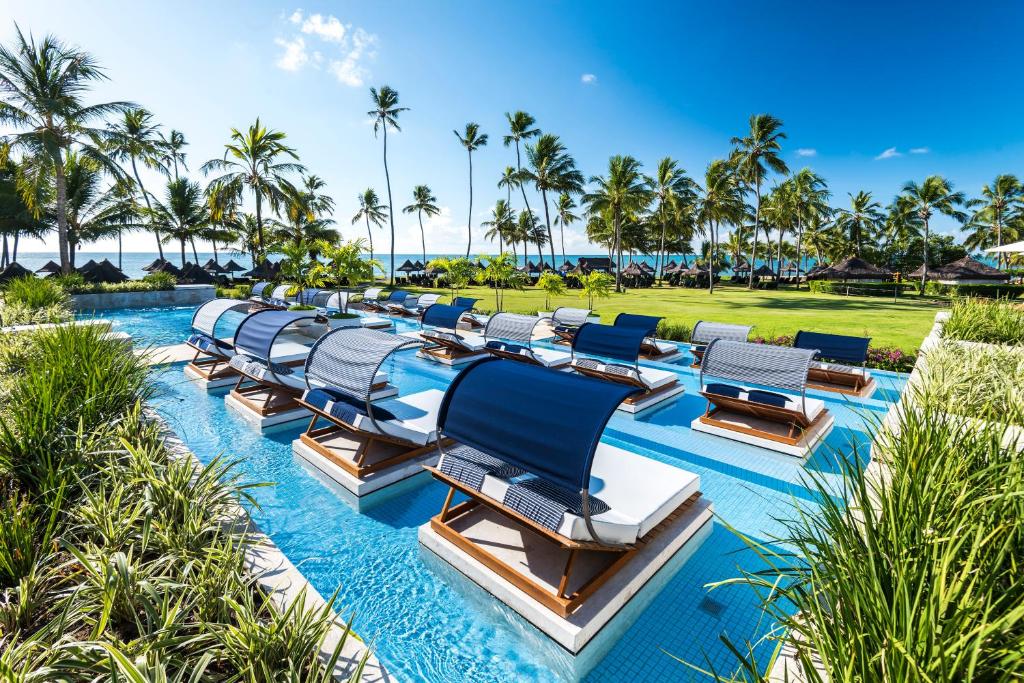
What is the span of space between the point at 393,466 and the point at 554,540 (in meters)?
2.45

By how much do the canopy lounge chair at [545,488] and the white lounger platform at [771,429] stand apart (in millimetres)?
2625

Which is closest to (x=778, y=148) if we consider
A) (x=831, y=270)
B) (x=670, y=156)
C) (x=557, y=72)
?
(x=670, y=156)

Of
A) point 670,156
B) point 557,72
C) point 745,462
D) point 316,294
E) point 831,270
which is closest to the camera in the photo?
point 745,462

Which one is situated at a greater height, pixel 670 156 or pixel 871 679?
pixel 670 156

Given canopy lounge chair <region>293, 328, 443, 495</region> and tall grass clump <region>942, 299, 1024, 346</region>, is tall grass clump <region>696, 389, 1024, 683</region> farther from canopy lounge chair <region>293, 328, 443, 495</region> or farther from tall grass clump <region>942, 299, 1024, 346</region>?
tall grass clump <region>942, 299, 1024, 346</region>

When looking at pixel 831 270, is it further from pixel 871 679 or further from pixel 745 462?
pixel 871 679

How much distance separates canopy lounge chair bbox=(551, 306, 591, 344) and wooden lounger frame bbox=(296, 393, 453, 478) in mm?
8378

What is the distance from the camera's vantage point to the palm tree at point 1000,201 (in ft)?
157

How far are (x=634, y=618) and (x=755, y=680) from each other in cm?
177

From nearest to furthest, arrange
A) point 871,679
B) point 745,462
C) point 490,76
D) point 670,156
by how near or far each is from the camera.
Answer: point 871,679, point 745,462, point 490,76, point 670,156

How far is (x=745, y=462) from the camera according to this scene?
6.11 metres

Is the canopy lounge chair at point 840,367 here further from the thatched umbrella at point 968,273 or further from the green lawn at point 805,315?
the thatched umbrella at point 968,273

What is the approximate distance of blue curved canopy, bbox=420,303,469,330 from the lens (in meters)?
12.8

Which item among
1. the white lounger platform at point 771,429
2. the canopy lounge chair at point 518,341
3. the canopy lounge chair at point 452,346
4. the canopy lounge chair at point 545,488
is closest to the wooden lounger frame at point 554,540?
the canopy lounge chair at point 545,488
